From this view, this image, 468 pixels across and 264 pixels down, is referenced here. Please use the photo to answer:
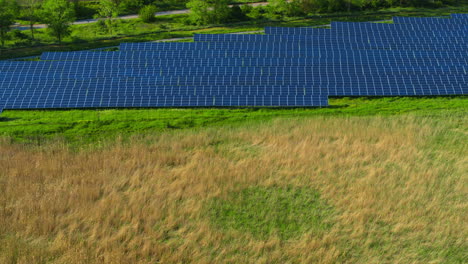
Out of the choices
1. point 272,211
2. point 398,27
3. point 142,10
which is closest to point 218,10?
point 142,10

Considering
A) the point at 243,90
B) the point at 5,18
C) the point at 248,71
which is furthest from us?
the point at 5,18

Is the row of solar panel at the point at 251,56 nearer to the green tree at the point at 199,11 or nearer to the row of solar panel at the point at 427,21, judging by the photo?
the row of solar panel at the point at 427,21

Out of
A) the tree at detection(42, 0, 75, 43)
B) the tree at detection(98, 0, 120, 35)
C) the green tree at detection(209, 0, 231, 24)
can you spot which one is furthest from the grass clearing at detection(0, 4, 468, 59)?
the tree at detection(42, 0, 75, 43)

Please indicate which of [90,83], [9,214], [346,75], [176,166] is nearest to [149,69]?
[90,83]

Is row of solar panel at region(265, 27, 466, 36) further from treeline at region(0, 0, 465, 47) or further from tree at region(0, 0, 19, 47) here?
tree at region(0, 0, 19, 47)

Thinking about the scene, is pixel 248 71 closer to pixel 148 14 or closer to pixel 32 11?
pixel 148 14

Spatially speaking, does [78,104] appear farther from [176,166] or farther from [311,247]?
[311,247]
